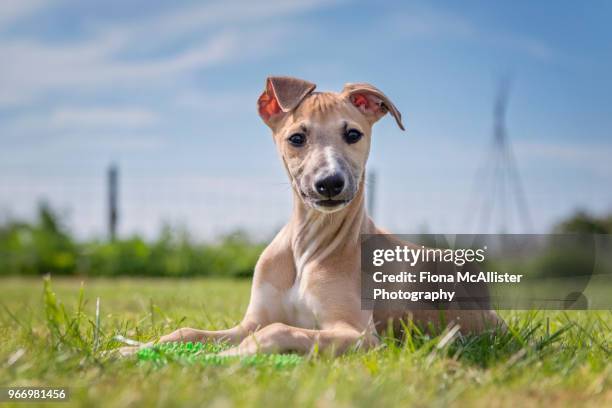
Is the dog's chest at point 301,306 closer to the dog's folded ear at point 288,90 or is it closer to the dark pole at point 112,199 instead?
the dog's folded ear at point 288,90

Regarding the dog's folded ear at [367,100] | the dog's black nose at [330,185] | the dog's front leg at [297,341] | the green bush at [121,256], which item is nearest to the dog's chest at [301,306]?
the dog's front leg at [297,341]

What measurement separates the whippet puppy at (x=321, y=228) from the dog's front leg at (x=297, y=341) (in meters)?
0.02

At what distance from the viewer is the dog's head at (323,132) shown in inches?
154

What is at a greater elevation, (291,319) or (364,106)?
(364,106)

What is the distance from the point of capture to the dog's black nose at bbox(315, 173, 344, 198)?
3820 millimetres

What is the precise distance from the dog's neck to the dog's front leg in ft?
2.14

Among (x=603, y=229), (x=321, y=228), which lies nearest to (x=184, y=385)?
(x=321, y=228)

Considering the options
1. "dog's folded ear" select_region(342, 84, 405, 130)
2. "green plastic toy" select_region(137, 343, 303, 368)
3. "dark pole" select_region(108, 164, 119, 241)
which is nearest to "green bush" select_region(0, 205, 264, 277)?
"dark pole" select_region(108, 164, 119, 241)

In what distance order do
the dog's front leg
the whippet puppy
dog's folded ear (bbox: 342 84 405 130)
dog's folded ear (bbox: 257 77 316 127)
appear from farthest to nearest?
1. dog's folded ear (bbox: 342 84 405 130)
2. dog's folded ear (bbox: 257 77 316 127)
3. the whippet puppy
4. the dog's front leg

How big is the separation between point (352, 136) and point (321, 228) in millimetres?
615

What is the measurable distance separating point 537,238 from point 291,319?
3.18 meters

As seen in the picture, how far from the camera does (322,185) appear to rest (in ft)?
12.6

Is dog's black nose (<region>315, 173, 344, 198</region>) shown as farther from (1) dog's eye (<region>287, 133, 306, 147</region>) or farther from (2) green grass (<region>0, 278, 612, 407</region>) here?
(2) green grass (<region>0, 278, 612, 407</region>)

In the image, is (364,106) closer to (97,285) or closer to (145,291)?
(145,291)
